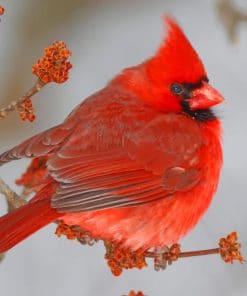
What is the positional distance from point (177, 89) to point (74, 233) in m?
0.84

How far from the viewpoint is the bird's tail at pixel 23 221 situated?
4.25 metres

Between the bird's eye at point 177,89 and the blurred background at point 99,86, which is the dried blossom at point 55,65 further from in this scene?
the blurred background at point 99,86

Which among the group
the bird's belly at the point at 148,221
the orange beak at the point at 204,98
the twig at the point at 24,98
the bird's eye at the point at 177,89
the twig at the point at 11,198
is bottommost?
the bird's belly at the point at 148,221

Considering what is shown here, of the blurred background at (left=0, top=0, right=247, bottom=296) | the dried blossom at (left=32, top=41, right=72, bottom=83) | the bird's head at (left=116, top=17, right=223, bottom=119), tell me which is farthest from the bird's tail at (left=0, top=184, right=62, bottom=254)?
the blurred background at (left=0, top=0, right=247, bottom=296)

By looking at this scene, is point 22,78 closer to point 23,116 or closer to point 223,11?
point 223,11

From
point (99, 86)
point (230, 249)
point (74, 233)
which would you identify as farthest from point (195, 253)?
point (99, 86)

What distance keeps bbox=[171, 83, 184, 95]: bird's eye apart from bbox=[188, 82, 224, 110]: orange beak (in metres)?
0.05

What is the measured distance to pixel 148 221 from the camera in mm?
4574

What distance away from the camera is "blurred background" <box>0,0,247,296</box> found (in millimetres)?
5707

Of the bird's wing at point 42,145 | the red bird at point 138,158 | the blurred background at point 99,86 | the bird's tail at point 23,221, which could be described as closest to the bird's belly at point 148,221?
the red bird at point 138,158

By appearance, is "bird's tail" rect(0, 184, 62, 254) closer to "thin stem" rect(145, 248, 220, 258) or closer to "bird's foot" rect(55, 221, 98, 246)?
"bird's foot" rect(55, 221, 98, 246)

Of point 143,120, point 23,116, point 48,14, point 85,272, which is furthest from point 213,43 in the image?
point 23,116

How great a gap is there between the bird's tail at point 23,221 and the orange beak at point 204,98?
921mm

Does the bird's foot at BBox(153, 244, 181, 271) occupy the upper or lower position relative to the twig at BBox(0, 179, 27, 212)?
lower
